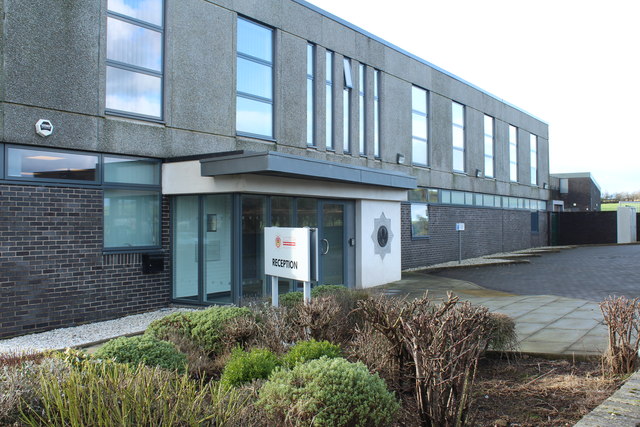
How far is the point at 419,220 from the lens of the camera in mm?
20125

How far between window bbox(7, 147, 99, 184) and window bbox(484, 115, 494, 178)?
19392 mm

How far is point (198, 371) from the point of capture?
577 centimetres

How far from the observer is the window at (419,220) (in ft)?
64.7

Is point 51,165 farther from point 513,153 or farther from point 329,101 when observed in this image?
point 513,153

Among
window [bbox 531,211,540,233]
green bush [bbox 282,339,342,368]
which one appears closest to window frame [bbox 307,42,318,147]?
green bush [bbox 282,339,342,368]

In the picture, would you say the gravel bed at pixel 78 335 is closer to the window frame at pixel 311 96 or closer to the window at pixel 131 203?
the window at pixel 131 203

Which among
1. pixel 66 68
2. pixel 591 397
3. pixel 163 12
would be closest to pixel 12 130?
pixel 66 68

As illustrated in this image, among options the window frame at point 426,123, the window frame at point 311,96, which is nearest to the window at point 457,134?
the window frame at point 426,123

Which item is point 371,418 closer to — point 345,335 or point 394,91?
point 345,335

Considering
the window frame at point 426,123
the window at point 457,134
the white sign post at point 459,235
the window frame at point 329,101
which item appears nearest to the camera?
the window frame at point 329,101

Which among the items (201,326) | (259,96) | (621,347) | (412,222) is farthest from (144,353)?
(412,222)

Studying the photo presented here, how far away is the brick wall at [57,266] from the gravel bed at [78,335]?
0.80 feet

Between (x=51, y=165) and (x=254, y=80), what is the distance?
5275mm

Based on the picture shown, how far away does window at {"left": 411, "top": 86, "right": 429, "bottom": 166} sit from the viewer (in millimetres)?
20000
